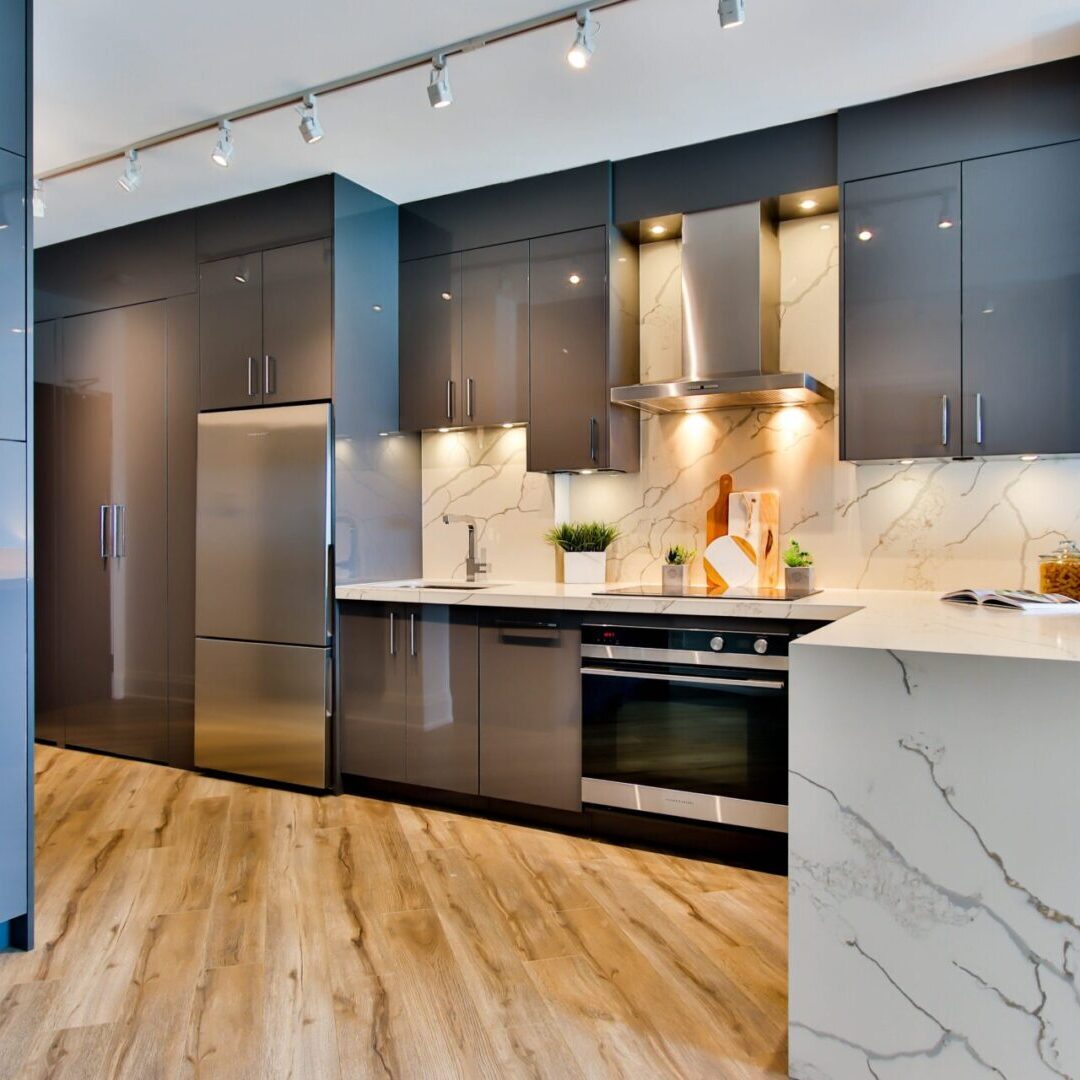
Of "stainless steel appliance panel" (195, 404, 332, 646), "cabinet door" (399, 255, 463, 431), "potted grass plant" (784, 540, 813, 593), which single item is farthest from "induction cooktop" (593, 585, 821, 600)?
"stainless steel appliance panel" (195, 404, 332, 646)

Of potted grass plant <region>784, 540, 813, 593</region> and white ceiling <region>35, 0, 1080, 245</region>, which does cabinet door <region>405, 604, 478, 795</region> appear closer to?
potted grass plant <region>784, 540, 813, 593</region>

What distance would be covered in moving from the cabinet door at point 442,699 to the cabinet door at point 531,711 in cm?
6

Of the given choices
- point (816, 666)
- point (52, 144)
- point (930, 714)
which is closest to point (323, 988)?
point (816, 666)

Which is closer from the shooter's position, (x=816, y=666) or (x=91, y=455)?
(x=816, y=666)

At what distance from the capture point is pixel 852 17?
2.50 m

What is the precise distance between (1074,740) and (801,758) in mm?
470

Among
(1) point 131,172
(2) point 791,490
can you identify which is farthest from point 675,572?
(1) point 131,172

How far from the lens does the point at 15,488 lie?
7.43 ft

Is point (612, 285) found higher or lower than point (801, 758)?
higher

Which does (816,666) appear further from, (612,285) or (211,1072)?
(612,285)

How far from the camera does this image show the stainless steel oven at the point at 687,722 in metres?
2.80

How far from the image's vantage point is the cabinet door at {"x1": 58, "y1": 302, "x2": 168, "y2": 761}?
4.14 meters

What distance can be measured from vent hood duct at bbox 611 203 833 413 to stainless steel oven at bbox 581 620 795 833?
0.94 m

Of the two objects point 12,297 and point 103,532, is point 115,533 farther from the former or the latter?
point 12,297
